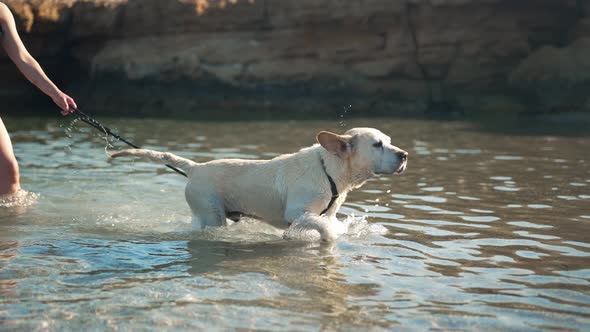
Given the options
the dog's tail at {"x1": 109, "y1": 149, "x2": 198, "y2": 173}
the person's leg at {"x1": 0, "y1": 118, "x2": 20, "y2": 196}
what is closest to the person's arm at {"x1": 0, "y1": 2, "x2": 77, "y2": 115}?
the person's leg at {"x1": 0, "y1": 118, "x2": 20, "y2": 196}

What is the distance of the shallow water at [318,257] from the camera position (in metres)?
5.09

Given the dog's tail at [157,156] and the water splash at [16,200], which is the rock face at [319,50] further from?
the dog's tail at [157,156]

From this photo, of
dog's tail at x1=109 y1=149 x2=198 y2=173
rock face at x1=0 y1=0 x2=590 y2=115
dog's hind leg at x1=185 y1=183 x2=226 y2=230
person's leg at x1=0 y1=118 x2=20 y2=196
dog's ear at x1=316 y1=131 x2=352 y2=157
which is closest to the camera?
dog's ear at x1=316 y1=131 x2=352 y2=157

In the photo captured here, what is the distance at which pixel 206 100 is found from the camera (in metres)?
21.0

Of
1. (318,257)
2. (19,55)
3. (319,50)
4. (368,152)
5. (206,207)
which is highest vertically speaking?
(319,50)

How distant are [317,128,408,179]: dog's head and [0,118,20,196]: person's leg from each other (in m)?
3.19

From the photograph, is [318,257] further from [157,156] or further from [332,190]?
[157,156]

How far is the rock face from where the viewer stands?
20500 millimetres

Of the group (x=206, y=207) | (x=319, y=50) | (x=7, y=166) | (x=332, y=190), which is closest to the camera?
(x=332, y=190)

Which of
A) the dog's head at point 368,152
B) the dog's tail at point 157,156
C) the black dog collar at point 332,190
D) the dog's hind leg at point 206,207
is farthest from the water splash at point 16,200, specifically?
the dog's head at point 368,152

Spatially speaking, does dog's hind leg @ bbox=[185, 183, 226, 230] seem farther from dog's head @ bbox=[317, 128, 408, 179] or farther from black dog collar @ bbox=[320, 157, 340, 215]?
dog's head @ bbox=[317, 128, 408, 179]

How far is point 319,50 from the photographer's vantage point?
20875mm

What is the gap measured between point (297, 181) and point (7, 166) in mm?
3022

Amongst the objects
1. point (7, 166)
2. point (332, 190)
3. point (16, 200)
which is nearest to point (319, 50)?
point (16, 200)
